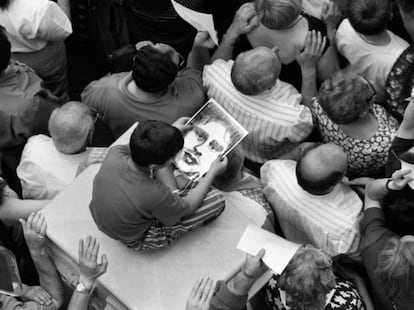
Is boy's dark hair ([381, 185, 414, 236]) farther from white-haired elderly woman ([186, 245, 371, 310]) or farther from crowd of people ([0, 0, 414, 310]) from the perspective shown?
white-haired elderly woman ([186, 245, 371, 310])

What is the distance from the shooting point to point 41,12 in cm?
343

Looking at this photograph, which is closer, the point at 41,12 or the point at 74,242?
the point at 74,242

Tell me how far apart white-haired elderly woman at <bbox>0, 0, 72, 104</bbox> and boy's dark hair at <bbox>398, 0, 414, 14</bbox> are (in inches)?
72.4

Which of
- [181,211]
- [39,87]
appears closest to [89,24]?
[39,87]

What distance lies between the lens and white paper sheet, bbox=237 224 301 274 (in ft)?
8.12

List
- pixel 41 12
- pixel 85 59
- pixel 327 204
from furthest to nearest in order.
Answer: pixel 85 59
pixel 41 12
pixel 327 204

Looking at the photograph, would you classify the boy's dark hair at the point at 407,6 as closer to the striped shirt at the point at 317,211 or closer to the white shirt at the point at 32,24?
the striped shirt at the point at 317,211

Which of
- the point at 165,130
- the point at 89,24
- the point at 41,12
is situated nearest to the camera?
the point at 165,130

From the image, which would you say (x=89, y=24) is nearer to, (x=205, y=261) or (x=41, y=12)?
(x=41, y=12)

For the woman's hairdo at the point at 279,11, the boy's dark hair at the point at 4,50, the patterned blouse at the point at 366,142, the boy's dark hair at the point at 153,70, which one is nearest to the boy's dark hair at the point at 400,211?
the patterned blouse at the point at 366,142

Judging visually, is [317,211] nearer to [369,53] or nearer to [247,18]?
[369,53]

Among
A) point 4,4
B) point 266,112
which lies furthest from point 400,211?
point 4,4

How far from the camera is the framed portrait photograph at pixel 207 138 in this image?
301 cm

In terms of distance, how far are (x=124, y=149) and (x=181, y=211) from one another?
37 cm
